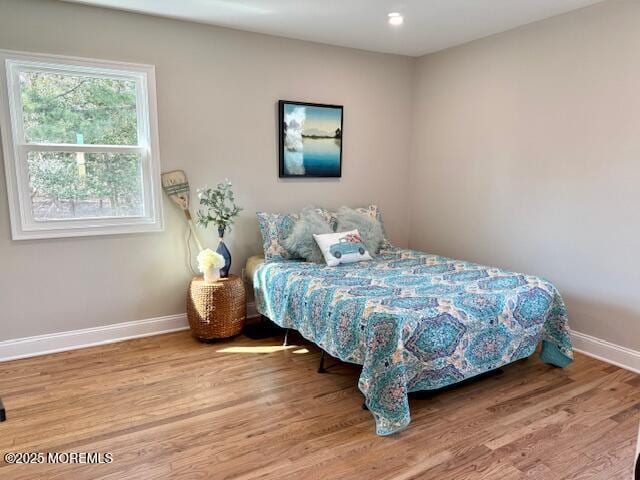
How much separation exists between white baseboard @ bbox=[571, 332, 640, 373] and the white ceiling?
2.36 meters

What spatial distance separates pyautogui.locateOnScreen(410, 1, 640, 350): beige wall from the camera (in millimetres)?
2916

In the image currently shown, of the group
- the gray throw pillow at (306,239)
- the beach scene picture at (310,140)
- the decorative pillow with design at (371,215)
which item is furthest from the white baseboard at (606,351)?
the beach scene picture at (310,140)

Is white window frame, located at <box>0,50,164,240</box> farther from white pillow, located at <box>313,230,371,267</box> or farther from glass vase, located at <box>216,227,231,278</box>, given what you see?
white pillow, located at <box>313,230,371,267</box>

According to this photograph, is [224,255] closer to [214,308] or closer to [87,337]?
[214,308]

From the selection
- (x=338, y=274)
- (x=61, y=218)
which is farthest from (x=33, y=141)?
(x=338, y=274)

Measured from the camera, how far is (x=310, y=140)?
159 inches

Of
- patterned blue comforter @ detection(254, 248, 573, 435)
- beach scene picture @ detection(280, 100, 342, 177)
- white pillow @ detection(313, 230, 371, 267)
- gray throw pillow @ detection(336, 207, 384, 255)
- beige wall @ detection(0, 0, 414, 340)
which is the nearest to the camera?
patterned blue comforter @ detection(254, 248, 573, 435)

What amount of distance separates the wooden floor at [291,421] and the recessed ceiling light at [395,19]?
2.58 metres

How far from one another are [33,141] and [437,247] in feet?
11.7

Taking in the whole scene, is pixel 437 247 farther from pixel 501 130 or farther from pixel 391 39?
pixel 391 39

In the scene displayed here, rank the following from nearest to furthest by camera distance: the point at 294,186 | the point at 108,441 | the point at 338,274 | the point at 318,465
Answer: the point at 318,465 → the point at 108,441 → the point at 338,274 → the point at 294,186

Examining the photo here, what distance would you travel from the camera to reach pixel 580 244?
10.4 feet

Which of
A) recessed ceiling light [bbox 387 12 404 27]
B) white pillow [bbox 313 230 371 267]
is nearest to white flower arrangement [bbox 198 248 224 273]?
white pillow [bbox 313 230 371 267]

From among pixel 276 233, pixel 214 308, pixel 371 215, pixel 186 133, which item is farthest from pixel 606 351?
pixel 186 133
